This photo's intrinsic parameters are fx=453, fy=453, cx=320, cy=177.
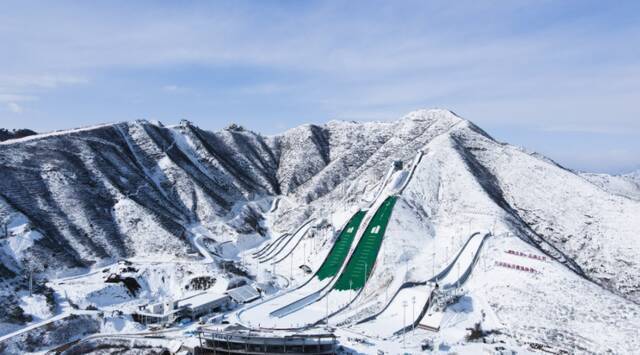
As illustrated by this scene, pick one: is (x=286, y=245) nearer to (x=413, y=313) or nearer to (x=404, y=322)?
(x=413, y=313)

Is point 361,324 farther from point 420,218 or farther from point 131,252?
point 131,252

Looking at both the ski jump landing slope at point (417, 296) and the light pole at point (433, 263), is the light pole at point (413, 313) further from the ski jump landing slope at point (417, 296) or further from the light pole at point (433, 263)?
the light pole at point (433, 263)

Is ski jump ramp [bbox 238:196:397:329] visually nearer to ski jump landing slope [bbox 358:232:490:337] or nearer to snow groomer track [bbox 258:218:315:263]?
ski jump landing slope [bbox 358:232:490:337]

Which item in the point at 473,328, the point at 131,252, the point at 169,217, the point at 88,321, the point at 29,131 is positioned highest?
the point at 29,131

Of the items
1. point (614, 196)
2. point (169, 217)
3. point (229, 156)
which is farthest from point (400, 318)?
point (229, 156)

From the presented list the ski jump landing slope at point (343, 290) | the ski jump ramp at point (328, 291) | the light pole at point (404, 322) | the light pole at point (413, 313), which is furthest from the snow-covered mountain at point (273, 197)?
the light pole at point (404, 322)
